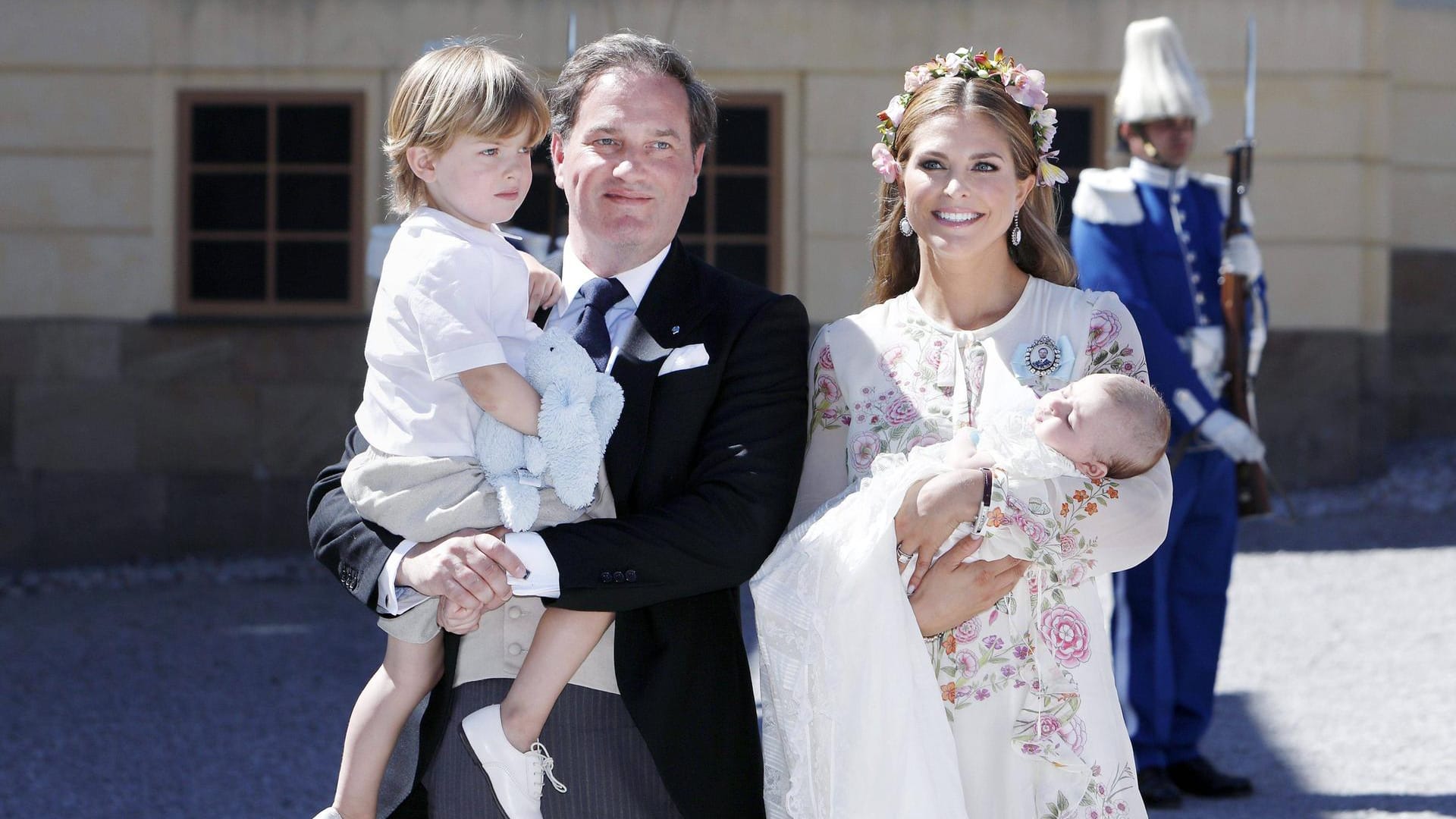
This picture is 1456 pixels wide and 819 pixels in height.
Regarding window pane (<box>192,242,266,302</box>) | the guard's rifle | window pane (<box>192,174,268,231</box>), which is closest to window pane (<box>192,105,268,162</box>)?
window pane (<box>192,174,268,231</box>)

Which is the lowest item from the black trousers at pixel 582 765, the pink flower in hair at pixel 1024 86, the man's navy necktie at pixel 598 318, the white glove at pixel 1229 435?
the black trousers at pixel 582 765

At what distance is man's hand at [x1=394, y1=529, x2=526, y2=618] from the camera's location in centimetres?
233

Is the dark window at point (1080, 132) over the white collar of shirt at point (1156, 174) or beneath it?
over

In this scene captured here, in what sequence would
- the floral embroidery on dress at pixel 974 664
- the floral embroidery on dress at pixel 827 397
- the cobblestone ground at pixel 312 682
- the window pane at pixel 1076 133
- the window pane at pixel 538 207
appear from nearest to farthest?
the floral embroidery on dress at pixel 974 664
the floral embroidery on dress at pixel 827 397
the cobblestone ground at pixel 312 682
the window pane at pixel 538 207
the window pane at pixel 1076 133

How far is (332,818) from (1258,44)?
8.07m

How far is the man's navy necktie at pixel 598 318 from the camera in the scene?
2529mm

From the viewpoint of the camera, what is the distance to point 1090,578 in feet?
8.49

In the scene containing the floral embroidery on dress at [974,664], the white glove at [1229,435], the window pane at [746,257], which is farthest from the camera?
the window pane at [746,257]

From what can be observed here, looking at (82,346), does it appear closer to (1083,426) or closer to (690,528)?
(690,528)

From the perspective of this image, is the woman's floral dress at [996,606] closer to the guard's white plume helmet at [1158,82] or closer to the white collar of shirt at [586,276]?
the white collar of shirt at [586,276]

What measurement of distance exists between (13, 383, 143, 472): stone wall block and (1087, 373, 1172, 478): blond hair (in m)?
7.73

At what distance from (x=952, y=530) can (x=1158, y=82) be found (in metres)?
2.96

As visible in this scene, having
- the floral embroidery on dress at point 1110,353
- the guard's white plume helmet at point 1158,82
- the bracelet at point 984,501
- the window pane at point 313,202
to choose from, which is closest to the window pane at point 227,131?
the window pane at point 313,202

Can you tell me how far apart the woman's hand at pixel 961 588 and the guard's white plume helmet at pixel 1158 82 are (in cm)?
286
